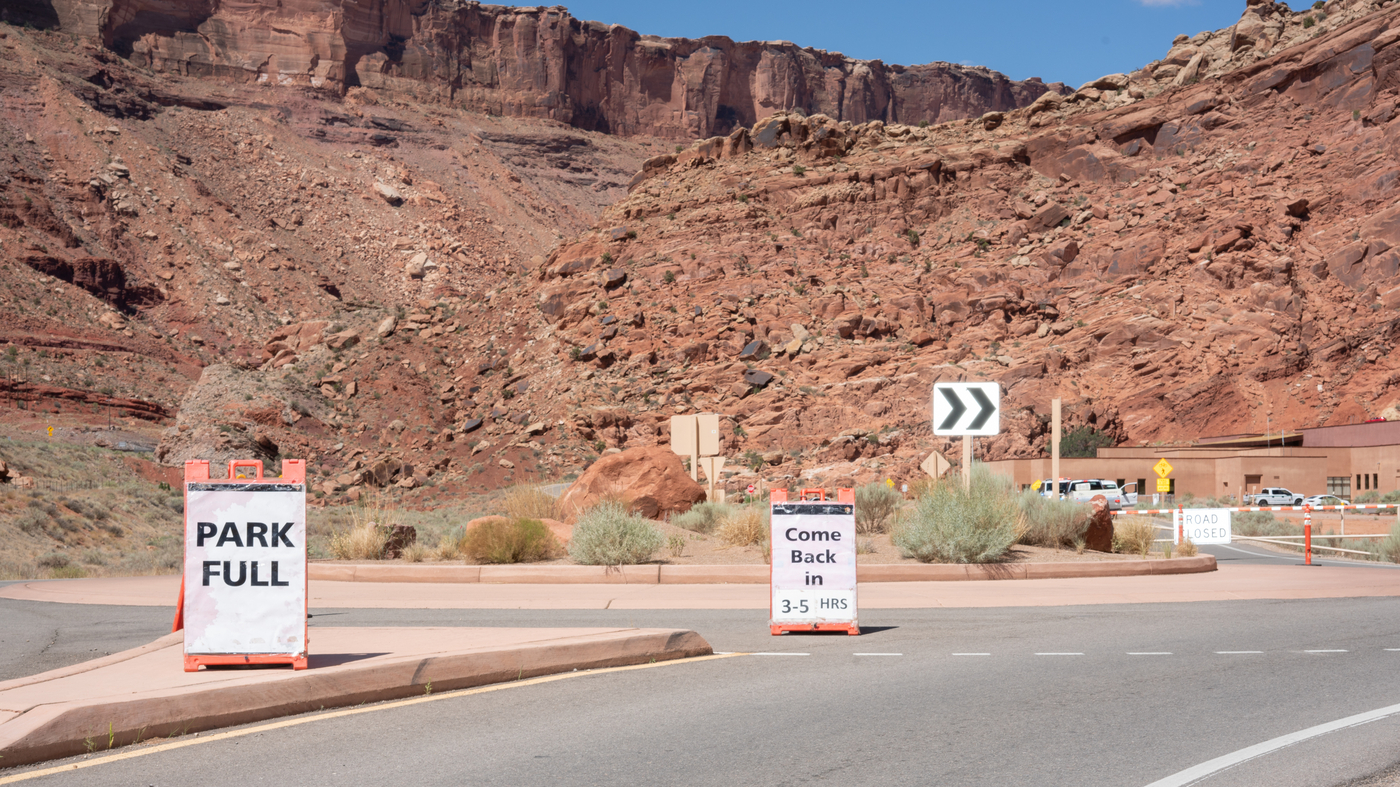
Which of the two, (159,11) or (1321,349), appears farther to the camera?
(159,11)

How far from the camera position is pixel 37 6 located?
319 ft

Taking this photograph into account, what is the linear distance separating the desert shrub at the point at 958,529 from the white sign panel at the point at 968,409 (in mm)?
1908

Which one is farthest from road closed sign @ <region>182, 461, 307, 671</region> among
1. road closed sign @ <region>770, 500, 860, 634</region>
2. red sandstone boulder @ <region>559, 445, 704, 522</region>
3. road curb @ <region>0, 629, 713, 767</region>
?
red sandstone boulder @ <region>559, 445, 704, 522</region>

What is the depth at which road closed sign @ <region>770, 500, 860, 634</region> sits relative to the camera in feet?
33.2

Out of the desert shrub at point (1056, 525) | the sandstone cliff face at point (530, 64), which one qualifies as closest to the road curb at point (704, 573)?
the desert shrub at point (1056, 525)

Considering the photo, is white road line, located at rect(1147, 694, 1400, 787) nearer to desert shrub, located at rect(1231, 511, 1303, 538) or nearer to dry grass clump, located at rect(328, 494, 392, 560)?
dry grass clump, located at rect(328, 494, 392, 560)

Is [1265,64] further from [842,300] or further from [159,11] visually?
Result: [159,11]

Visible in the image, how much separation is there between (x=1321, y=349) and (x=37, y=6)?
102171 millimetres

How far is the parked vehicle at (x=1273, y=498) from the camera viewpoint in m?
48.6

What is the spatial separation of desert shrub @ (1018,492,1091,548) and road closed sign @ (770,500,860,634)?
8968 mm

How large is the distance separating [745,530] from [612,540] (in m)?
3.06

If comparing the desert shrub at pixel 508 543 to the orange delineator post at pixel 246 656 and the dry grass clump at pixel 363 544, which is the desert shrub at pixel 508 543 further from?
the orange delineator post at pixel 246 656

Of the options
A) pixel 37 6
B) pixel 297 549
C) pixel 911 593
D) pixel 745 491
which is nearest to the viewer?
pixel 297 549

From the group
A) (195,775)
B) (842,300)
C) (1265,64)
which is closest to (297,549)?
(195,775)
